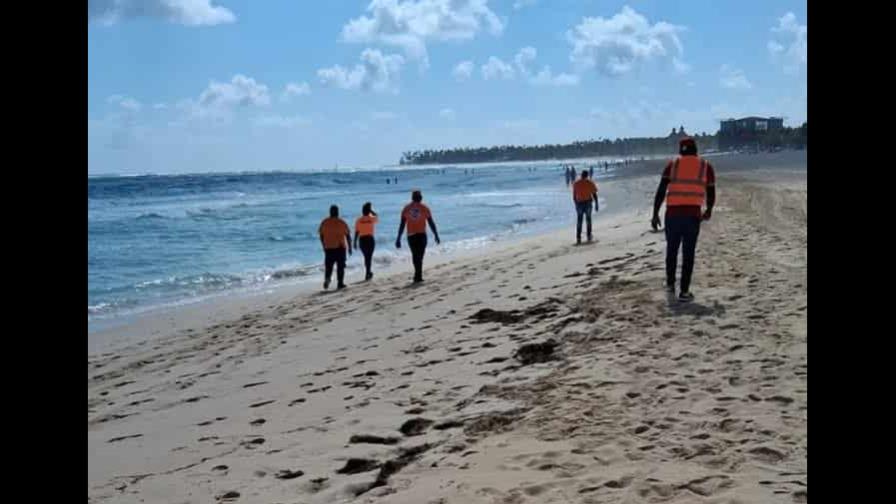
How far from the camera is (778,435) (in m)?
3.99

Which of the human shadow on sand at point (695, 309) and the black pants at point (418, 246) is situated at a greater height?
the black pants at point (418, 246)

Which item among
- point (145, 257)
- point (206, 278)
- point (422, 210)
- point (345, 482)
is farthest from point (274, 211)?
point (345, 482)

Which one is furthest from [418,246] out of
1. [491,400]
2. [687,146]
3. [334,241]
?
[491,400]

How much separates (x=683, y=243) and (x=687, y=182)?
26.4 inches

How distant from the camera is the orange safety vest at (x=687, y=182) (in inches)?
319

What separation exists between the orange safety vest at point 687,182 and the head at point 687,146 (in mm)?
60

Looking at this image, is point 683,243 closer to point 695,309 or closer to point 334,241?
point 695,309

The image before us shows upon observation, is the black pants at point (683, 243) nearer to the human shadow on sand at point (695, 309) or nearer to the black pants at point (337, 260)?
the human shadow on sand at point (695, 309)

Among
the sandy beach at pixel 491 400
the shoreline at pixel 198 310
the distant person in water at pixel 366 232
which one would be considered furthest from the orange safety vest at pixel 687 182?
the distant person in water at pixel 366 232

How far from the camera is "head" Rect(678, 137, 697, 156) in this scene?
8062 millimetres

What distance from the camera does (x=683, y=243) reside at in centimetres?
816

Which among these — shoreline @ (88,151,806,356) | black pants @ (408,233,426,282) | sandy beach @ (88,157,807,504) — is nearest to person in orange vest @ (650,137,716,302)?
sandy beach @ (88,157,807,504)
